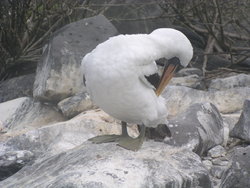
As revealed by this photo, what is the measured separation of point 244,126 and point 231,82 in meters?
2.07

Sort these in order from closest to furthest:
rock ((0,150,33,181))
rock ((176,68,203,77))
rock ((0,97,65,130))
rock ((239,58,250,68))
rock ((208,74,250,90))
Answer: rock ((0,150,33,181)) < rock ((0,97,65,130)) < rock ((208,74,250,90)) < rock ((176,68,203,77)) < rock ((239,58,250,68))

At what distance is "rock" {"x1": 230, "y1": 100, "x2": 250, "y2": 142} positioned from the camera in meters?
5.92

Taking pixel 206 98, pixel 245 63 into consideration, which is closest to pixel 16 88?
pixel 206 98

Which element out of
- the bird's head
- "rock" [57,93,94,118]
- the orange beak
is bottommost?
"rock" [57,93,94,118]

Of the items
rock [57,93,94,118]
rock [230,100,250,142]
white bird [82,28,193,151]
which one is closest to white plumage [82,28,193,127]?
white bird [82,28,193,151]

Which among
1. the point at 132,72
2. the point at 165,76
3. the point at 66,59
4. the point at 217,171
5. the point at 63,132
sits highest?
the point at 132,72

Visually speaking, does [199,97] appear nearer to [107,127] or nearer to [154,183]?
[107,127]

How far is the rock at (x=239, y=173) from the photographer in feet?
13.9

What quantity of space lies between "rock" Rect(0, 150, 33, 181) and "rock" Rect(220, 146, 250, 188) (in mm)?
2110

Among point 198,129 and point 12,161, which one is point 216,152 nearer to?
point 198,129

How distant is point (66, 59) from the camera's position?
755 cm

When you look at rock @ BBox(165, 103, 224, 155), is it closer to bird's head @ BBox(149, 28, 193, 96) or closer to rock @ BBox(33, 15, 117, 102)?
bird's head @ BBox(149, 28, 193, 96)

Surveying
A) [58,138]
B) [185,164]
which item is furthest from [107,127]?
A: [185,164]

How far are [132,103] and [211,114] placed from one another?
6.39 feet
